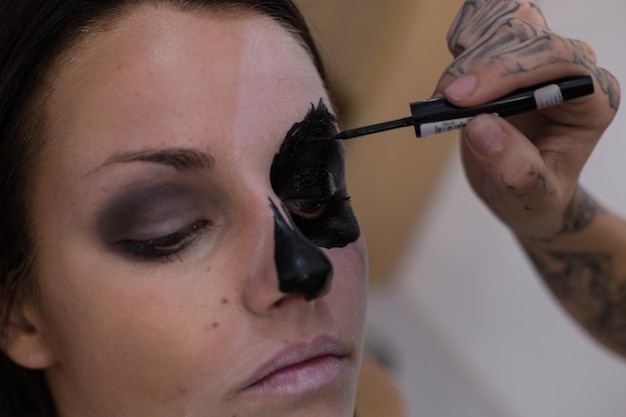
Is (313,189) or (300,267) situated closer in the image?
(300,267)

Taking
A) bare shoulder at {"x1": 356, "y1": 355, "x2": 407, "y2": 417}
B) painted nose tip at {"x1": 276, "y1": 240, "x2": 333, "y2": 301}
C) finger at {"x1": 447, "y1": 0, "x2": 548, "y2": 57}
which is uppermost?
finger at {"x1": 447, "y1": 0, "x2": 548, "y2": 57}

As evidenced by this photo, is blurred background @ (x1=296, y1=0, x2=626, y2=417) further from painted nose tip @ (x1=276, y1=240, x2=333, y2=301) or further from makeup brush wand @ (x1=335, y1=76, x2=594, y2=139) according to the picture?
painted nose tip @ (x1=276, y1=240, x2=333, y2=301)

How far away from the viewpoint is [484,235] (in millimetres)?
1762

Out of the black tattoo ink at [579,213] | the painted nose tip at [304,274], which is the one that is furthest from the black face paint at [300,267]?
the black tattoo ink at [579,213]

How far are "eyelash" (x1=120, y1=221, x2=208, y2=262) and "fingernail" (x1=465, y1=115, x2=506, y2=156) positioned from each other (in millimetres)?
313

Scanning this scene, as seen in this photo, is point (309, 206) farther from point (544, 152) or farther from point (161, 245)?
point (544, 152)

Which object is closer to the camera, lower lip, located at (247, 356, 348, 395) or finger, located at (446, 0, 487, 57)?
lower lip, located at (247, 356, 348, 395)

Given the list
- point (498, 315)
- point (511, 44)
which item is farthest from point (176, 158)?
point (498, 315)

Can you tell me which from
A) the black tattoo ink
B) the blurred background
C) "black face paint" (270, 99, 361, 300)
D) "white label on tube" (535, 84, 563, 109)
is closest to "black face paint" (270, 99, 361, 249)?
"black face paint" (270, 99, 361, 300)

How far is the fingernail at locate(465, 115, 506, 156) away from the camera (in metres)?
0.75

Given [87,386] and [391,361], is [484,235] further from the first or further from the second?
[87,386]

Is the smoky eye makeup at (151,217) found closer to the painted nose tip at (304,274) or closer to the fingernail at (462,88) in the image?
the painted nose tip at (304,274)

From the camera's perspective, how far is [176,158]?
0.71 metres

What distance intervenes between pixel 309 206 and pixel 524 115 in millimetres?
342
